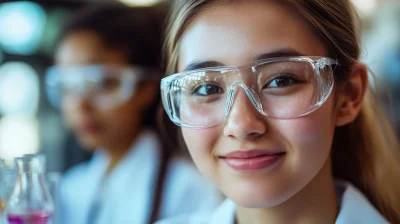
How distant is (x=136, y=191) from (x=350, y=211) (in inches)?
42.4

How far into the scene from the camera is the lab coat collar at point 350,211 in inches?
45.1

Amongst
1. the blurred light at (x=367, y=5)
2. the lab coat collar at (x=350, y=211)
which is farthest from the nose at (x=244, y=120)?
the blurred light at (x=367, y=5)

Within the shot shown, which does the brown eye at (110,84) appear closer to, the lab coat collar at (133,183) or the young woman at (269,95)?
the lab coat collar at (133,183)

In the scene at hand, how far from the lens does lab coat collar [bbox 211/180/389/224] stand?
115 cm

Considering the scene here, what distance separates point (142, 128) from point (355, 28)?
1.28 m

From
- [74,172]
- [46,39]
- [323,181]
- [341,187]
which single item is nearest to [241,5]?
[323,181]

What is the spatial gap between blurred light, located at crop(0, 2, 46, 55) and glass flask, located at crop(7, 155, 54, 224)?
88.9 inches

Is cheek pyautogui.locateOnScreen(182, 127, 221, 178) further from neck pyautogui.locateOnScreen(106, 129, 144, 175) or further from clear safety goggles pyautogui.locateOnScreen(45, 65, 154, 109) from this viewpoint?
neck pyautogui.locateOnScreen(106, 129, 144, 175)

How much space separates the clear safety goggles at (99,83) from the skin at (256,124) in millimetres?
1067

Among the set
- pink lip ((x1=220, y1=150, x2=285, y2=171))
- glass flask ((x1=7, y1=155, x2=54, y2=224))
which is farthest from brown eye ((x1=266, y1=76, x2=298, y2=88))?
glass flask ((x1=7, y1=155, x2=54, y2=224))

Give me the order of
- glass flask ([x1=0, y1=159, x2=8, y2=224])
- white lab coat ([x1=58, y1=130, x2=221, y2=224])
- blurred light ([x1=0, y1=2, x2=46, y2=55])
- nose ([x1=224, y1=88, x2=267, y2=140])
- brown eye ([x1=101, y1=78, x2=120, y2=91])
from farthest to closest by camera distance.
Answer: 1. blurred light ([x1=0, y1=2, x2=46, y2=55])
2. brown eye ([x1=101, y1=78, x2=120, y2=91])
3. white lab coat ([x1=58, y1=130, x2=221, y2=224])
4. glass flask ([x1=0, y1=159, x2=8, y2=224])
5. nose ([x1=224, y1=88, x2=267, y2=140])

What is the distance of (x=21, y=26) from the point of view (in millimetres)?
3230

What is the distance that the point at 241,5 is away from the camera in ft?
3.37

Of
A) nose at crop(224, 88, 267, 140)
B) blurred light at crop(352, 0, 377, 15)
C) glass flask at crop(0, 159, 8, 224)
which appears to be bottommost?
glass flask at crop(0, 159, 8, 224)
